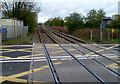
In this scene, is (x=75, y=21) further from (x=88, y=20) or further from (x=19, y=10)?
(x=19, y=10)

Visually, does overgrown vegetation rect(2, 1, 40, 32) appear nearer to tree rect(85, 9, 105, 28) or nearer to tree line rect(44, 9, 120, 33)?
tree line rect(44, 9, 120, 33)

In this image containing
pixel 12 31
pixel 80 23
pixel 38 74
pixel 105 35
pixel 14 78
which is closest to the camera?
pixel 14 78

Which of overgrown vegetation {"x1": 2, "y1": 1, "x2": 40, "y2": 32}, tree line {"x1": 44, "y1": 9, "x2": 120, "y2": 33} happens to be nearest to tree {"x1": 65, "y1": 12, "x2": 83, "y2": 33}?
tree line {"x1": 44, "y1": 9, "x2": 120, "y2": 33}

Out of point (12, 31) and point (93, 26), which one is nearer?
point (12, 31)

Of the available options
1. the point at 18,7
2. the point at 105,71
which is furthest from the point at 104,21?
the point at 18,7

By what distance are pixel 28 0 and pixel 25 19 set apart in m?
3.78

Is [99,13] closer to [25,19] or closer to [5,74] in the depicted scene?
[25,19]

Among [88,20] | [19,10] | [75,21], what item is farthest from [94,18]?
[19,10]

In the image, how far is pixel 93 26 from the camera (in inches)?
1560

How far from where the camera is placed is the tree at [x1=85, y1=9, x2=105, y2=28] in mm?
38669

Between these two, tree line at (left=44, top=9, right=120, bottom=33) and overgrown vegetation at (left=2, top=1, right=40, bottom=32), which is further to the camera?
tree line at (left=44, top=9, right=120, bottom=33)

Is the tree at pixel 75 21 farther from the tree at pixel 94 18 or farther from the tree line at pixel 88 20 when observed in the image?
the tree at pixel 94 18

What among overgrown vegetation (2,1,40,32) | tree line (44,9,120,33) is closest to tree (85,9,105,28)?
tree line (44,9,120,33)

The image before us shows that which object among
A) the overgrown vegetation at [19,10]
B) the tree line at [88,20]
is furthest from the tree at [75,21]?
the overgrown vegetation at [19,10]
